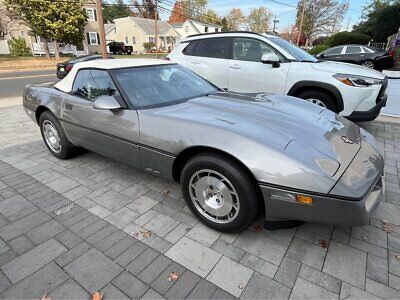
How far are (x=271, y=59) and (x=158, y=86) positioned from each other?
2581 mm

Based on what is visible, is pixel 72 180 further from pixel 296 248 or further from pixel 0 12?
pixel 0 12

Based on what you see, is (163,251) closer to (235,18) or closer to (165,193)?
(165,193)

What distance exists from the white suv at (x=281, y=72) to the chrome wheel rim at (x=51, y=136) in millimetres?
2877

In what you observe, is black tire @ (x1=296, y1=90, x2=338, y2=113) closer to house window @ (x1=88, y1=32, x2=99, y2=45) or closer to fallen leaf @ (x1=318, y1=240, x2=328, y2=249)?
fallen leaf @ (x1=318, y1=240, x2=328, y2=249)

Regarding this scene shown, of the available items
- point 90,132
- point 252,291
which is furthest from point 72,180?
point 252,291

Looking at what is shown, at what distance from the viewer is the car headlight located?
4.36 meters

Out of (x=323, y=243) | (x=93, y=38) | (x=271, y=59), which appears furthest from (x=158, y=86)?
(x=93, y=38)

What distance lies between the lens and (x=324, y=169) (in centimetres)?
186

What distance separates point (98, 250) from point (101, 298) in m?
0.49

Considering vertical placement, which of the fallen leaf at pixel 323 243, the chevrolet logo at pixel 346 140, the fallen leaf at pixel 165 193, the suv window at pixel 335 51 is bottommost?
the fallen leaf at pixel 165 193

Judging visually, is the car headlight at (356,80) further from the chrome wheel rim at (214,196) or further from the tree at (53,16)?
the tree at (53,16)

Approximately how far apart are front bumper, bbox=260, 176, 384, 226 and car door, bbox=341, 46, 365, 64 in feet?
42.8

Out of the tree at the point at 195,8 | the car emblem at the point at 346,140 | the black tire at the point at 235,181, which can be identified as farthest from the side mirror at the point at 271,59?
the tree at the point at 195,8

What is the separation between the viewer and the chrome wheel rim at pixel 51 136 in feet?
12.9
